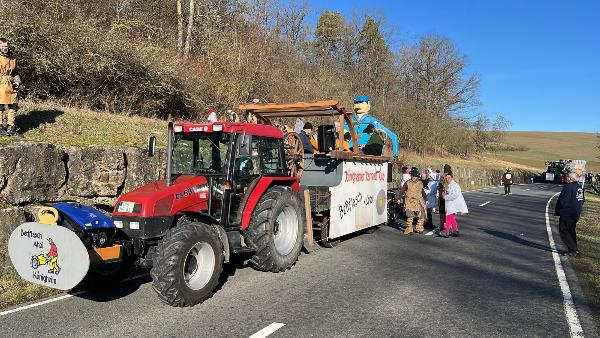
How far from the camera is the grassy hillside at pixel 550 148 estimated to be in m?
84.0

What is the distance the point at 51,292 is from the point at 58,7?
11.0 meters

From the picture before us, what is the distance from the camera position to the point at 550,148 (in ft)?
338

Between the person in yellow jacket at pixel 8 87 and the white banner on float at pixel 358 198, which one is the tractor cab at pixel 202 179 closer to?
the white banner on float at pixel 358 198

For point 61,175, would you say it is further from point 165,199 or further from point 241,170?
point 241,170

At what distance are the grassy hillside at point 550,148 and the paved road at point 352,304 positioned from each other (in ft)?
217

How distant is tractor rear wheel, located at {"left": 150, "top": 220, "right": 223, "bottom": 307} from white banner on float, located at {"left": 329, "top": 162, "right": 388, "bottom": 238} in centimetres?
329

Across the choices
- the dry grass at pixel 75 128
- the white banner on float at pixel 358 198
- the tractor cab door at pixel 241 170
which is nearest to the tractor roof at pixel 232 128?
the tractor cab door at pixel 241 170

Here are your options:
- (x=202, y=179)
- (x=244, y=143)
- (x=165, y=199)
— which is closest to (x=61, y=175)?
(x=202, y=179)

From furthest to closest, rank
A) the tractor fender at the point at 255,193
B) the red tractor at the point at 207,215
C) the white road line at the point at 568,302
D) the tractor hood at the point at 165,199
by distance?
the tractor fender at the point at 255,193, the tractor hood at the point at 165,199, the red tractor at the point at 207,215, the white road line at the point at 568,302

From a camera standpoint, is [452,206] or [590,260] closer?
[590,260]

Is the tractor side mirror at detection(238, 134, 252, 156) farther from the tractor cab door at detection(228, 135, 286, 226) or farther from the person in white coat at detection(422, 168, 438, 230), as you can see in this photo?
the person in white coat at detection(422, 168, 438, 230)

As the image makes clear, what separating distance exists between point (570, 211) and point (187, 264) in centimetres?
785

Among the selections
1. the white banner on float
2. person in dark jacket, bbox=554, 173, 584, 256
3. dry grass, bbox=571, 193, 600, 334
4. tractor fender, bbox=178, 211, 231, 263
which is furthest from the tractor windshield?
person in dark jacket, bbox=554, 173, 584, 256

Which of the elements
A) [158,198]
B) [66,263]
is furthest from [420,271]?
[66,263]
